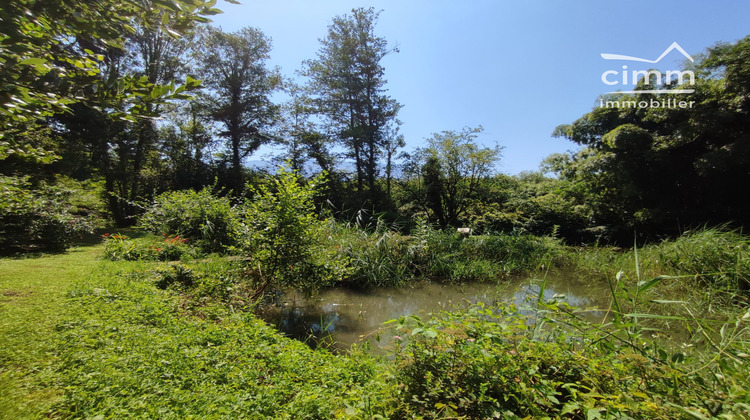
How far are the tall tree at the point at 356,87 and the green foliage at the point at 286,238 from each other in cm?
989

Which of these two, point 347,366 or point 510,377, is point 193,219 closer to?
point 347,366

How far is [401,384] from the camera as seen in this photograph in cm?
157

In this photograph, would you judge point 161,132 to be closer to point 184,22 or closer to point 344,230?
point 344,230

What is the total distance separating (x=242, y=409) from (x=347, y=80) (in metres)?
14.4

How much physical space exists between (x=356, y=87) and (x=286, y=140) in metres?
5.02

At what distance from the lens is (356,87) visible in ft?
45.4

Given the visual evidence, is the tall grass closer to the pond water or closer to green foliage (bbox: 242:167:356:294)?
the pond water

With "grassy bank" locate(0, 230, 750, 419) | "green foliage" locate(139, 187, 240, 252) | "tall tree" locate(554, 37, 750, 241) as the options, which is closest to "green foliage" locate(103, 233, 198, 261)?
"green foliage" locate(139, 187, 240, 252)

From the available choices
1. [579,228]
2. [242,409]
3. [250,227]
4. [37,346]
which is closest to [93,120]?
[250,227]

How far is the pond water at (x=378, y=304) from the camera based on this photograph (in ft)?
12.4

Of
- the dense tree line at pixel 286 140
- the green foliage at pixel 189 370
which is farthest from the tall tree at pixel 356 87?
the green foliage at pixel 189 370

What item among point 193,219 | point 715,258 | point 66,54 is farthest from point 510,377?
point 193,219

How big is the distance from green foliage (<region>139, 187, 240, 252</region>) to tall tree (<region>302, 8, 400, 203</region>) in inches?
309

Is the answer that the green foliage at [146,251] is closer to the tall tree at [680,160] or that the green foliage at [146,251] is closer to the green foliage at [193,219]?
the green foliage at [193,219]
